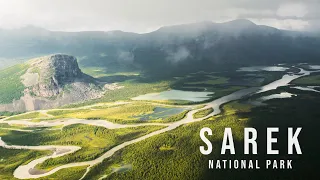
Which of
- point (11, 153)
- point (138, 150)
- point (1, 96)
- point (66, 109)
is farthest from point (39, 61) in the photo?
point (138, 150)

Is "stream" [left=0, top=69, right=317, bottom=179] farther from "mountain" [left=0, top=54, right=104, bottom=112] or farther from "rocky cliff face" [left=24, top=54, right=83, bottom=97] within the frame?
"rocky cliff face" [left=24, top=54, right=83, bottom=97]

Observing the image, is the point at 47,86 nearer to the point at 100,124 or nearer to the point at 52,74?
the point at 52,74

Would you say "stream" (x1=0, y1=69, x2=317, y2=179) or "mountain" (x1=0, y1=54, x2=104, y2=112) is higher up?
"mountain" (x1=0, y1=54, x2=104, y2=112)

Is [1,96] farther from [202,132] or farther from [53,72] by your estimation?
[202,132]

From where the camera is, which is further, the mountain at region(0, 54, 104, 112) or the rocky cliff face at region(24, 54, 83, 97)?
the rocky cliff face at region(24, 54, 83, 97)

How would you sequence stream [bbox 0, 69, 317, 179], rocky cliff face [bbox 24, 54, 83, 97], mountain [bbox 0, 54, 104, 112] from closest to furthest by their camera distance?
1. stream [bbox 0, 69, 317, 179]
2. mountain [bbox 0, 54, 104, 112]
3. rocky cliff face [bbox 24, 54, 83, 97]

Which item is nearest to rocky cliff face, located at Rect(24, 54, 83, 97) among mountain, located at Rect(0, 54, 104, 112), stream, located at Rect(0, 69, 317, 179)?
mountain, located at Rect(0, 54, 104, 112)

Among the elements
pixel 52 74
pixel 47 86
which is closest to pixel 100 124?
pixel 47 86

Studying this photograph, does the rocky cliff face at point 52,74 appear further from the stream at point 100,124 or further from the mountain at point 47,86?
the stream at point 100,124

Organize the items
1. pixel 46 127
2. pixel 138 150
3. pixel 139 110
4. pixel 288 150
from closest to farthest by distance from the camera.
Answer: pixel 288 150
pixel 138 150
pixel 46 127
pixel 139 110

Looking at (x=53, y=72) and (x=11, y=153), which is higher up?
(x=53, y=72)
